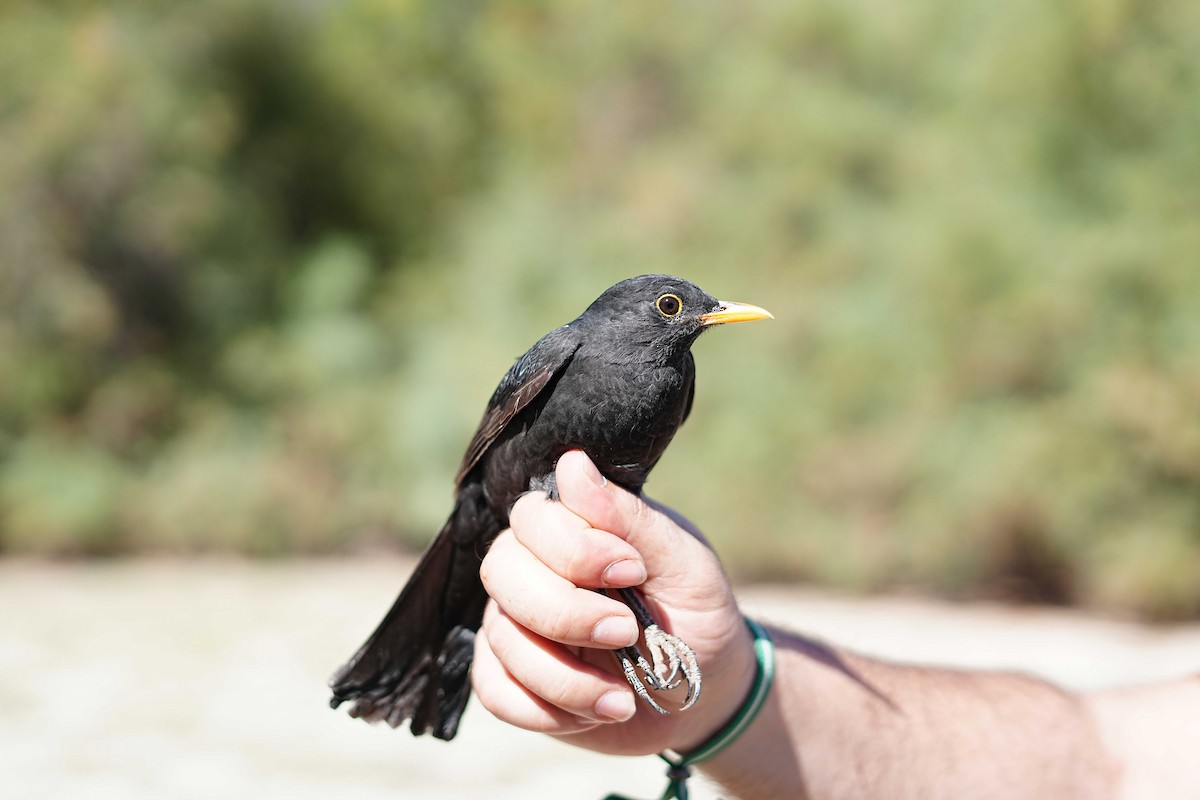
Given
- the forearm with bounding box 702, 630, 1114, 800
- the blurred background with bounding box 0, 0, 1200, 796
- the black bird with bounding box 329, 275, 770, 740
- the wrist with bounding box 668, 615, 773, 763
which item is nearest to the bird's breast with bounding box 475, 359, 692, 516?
the black bird with bounding box 329, 275, 770, 740

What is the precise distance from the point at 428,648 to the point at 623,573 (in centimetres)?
79

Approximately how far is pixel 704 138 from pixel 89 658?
1026 cm

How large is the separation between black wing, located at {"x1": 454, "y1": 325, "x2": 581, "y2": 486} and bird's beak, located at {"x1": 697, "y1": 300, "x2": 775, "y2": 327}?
1.09ft

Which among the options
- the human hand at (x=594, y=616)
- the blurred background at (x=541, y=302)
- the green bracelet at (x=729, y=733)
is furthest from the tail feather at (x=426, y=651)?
the blurred background at (x=541, y=302)

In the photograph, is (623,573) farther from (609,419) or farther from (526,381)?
(526,381)

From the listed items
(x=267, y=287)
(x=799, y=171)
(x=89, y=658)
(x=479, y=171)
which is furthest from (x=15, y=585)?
(x=799, y=171)

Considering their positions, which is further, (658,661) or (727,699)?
(727,699)

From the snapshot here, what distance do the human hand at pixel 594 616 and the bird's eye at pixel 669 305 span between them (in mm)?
440

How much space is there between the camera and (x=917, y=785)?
240 centimetres

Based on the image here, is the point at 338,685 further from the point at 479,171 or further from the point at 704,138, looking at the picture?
the point at 479,171

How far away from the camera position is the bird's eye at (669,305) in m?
2.29

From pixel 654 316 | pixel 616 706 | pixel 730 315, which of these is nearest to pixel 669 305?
pixel 654 316

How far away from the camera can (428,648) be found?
99.3 inches

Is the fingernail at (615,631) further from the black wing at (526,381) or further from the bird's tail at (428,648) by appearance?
the bird's tail at (428,648)
